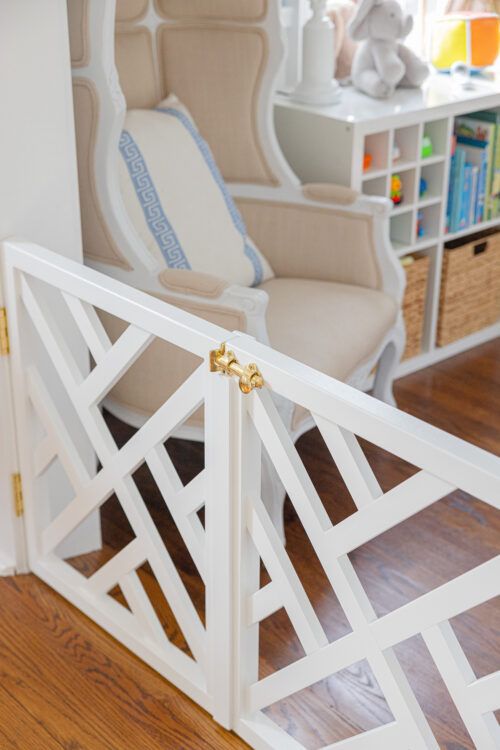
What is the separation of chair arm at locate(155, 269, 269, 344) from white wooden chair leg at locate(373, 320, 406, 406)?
0.60m

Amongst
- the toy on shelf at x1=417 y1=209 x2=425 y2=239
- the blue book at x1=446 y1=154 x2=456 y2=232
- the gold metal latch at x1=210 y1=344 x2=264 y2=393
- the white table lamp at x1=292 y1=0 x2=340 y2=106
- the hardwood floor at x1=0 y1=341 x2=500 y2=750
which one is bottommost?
the hardwood floor at x1=0 y1=341 x2=500 y2=750

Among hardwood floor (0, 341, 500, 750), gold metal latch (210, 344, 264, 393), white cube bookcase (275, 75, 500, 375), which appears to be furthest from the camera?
white cube bookcase (275, 75, 500, 375)

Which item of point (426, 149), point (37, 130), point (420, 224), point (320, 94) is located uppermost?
point (37, 130)

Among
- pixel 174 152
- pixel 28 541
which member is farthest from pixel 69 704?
pixel 174 152

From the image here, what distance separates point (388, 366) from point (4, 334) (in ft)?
3.48

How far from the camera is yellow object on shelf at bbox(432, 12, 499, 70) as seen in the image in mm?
3229

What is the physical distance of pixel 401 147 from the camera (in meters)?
2.95

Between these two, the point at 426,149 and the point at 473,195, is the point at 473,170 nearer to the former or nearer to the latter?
the point at 473,195

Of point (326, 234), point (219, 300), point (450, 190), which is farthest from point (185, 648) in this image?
point (450, 190)

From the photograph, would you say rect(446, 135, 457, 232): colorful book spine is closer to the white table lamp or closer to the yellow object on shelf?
the yellow object on shelf

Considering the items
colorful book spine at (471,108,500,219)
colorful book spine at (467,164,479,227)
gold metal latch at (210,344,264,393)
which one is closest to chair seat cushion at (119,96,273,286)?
gold metal latch at (210,344,264,393)

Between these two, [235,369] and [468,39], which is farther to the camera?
[468,39]

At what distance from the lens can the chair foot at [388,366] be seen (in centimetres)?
264

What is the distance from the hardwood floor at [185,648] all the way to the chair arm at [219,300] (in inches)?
20.9
